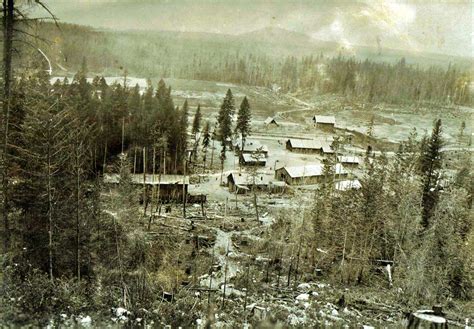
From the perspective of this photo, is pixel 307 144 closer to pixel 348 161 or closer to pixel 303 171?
pixel 348 161

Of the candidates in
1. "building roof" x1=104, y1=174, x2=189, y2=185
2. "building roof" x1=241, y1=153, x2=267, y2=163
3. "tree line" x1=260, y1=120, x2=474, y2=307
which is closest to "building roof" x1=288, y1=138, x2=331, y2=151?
"building roof" x1=241, y1=153, x2=267, y2=163

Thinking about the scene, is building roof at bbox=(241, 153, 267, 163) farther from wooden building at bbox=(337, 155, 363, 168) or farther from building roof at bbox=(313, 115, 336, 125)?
building roof at bbox=(313, 115, 336, 125)

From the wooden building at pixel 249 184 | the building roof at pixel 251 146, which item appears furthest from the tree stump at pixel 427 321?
the building roof at pixel 251 146

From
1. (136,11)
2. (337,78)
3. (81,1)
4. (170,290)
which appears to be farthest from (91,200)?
(337,78)

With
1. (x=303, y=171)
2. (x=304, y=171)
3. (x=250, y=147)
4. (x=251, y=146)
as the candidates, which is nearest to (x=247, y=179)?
(x=304, y=171)

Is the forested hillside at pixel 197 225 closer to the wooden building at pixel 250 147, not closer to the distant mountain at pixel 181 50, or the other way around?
the wooden building at pixel 250 147
